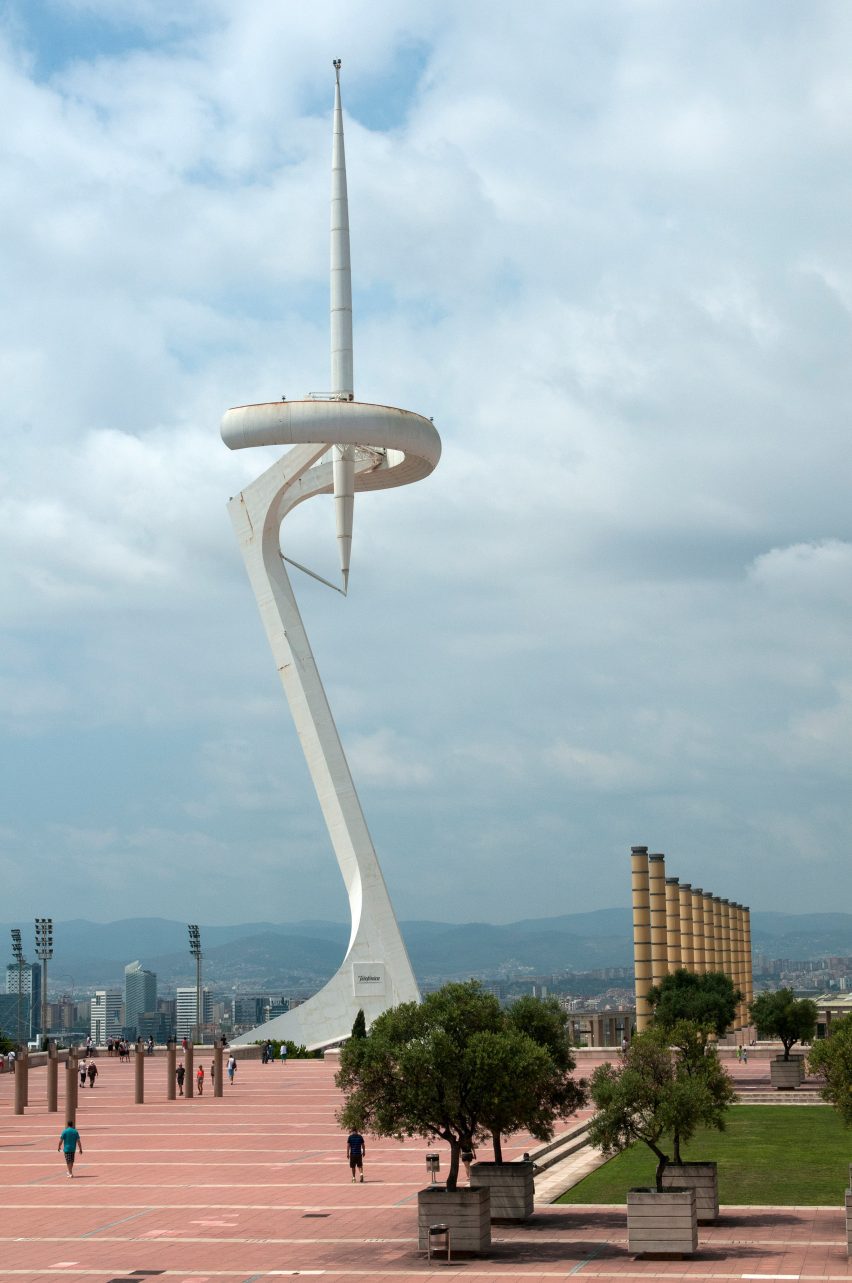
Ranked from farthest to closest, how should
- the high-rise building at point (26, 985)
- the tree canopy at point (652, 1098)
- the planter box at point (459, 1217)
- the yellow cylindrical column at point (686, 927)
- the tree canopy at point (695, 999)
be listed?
the high-rise building at point (26, 985)
the yellow cylindrical column at point (686, 927)
the tree canopy at point (695, 999)
the tree canopy at point (652, 1098)
the planter box at point (459, 1217)

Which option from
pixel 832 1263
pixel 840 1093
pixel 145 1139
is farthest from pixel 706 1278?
pixel 145 1139

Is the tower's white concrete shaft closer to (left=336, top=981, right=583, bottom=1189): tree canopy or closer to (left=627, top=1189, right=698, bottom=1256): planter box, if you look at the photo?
(left=336, top=981, right=583, bottom=1189): tree canopy

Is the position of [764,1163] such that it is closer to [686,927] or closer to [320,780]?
[320,780]

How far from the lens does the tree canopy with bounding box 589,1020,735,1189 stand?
17250 mm

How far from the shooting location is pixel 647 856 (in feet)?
174

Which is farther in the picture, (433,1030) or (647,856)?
(647,856)

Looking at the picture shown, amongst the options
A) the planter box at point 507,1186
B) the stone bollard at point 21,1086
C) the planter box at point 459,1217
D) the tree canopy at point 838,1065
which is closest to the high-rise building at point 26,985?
the stone bollard at point 21,1086

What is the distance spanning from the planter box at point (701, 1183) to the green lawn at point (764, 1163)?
5.12ft

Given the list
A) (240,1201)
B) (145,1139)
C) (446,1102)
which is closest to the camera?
(446,1102)

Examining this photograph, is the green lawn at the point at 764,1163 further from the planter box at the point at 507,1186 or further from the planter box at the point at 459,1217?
the planter box at the point at 459,1217

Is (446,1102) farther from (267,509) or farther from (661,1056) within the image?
(267,509)

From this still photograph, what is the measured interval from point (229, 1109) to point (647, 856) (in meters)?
22.8

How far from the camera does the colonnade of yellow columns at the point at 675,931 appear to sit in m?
52.0

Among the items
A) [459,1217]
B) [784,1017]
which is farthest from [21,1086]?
[459,1217]
